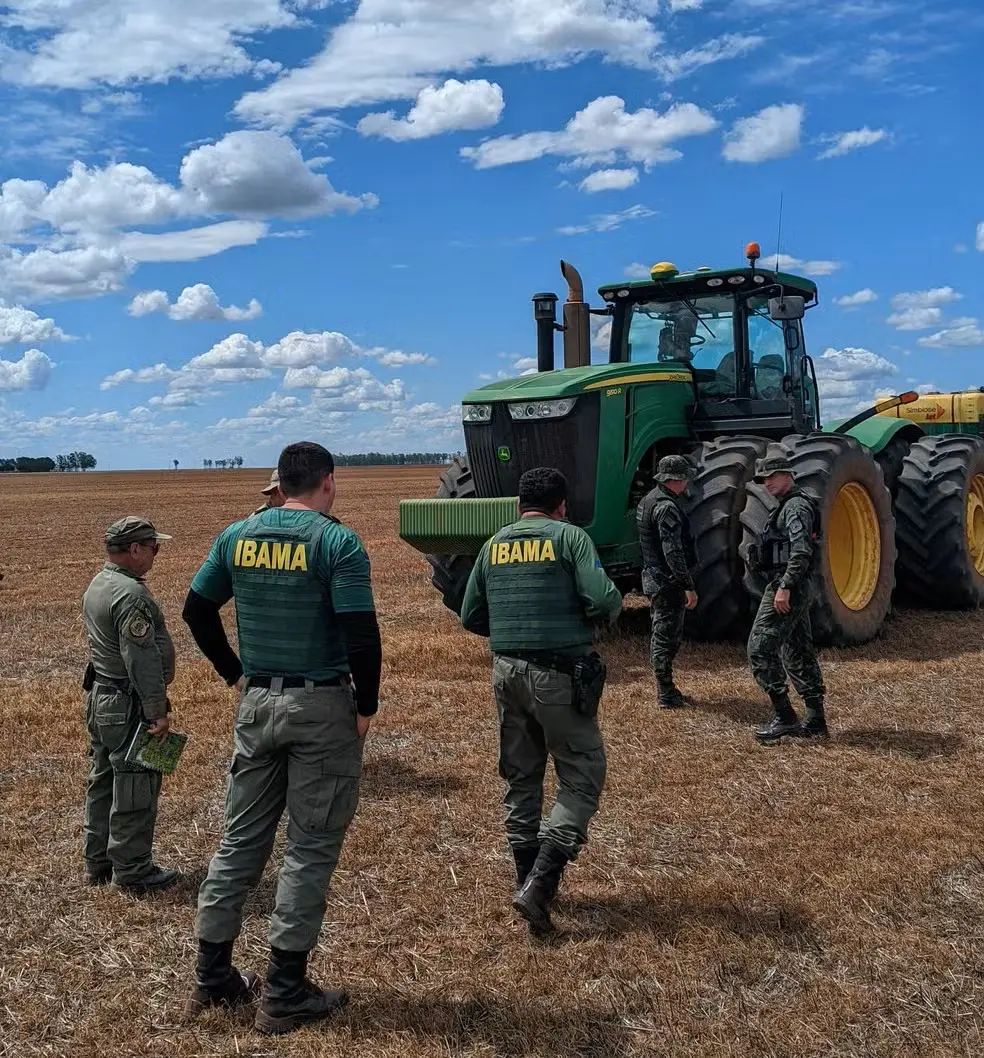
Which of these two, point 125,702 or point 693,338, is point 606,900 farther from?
point 693,338

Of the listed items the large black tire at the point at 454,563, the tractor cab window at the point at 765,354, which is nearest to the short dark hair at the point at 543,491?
the large black tire at the point at 454,563

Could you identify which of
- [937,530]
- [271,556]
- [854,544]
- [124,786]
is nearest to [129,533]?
[124,786]

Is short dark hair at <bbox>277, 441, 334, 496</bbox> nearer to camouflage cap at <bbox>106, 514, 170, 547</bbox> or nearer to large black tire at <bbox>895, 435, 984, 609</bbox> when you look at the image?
camouflage cap at <bbox>106, 514, 170, 547</bbox>

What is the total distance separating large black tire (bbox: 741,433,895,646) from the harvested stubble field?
92 centimetres

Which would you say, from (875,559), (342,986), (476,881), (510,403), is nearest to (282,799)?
(342,986)

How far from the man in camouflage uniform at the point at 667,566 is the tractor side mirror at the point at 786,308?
2.19 metres

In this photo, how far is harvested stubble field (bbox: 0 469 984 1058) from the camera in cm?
348

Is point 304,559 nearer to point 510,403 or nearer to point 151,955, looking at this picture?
point 151,955

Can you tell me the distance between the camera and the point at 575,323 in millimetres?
9773

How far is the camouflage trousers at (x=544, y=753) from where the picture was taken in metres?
4.18

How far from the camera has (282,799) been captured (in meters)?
3.71

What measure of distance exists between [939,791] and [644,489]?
4.13 m

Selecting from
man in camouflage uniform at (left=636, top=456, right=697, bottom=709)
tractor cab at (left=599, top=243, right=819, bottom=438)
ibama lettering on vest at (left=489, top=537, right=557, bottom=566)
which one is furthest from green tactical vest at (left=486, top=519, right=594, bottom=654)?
tractor cab at (left=599, top=243, right=819, bottom=438)

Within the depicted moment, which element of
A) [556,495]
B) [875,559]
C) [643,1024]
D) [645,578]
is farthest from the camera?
[875,559]
